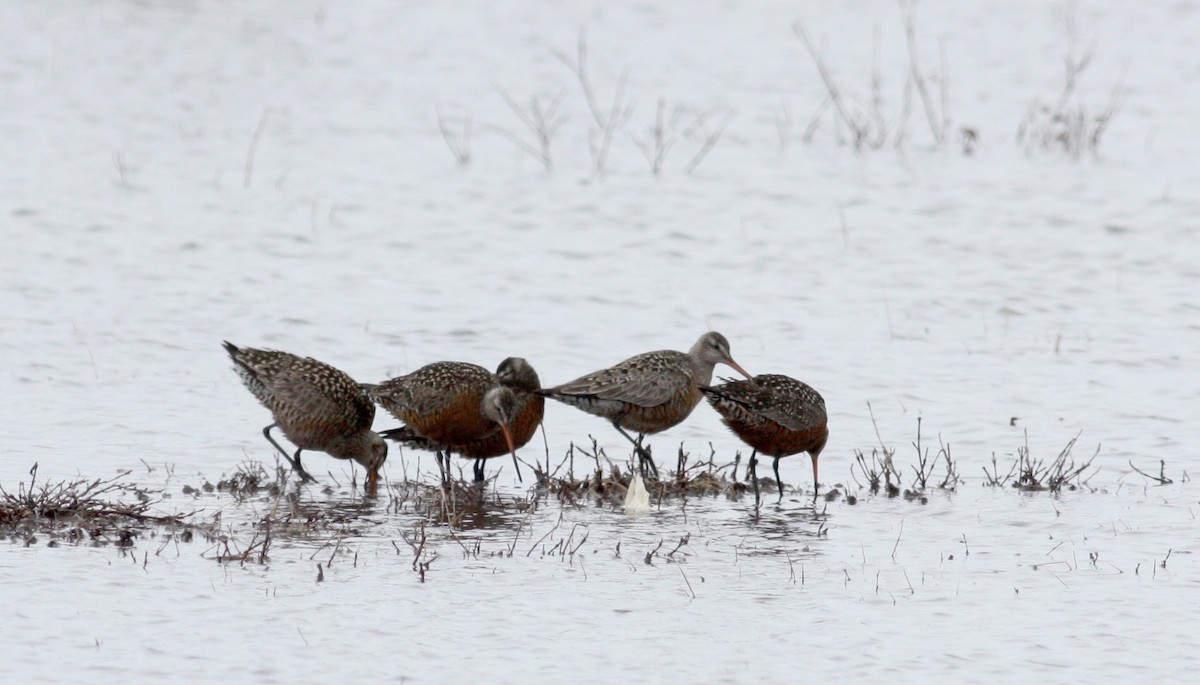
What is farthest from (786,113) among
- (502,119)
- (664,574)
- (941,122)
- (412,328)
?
(664,574)

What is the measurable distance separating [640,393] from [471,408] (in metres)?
0.94

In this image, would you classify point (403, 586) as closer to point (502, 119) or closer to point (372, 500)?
point (372, 500)

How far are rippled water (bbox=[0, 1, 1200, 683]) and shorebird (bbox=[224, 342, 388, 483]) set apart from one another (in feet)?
1.15

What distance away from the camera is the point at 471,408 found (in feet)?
29.5

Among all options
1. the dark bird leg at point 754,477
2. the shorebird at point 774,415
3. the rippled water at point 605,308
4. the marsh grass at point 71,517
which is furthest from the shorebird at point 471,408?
the marsh grass at point 71,517

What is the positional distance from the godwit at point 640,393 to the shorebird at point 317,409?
1024 millimetres

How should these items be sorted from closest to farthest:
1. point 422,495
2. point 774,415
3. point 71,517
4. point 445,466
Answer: point 71,517, point 422,495, point 774,415, point 445,466

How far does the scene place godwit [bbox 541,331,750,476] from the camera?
30.3ft

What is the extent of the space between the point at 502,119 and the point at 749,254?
230 inches

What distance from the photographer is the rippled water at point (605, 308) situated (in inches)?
244

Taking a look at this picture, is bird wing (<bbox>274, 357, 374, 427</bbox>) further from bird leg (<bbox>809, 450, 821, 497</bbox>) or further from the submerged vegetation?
bird leg (<bbox>809, 450, 821, 497</bbox>)

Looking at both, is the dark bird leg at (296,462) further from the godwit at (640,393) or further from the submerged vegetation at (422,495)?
the godwit at (640,393)

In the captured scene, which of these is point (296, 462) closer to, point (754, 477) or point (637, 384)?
point (637, 384)

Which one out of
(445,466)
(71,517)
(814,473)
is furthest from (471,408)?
(71,517)
